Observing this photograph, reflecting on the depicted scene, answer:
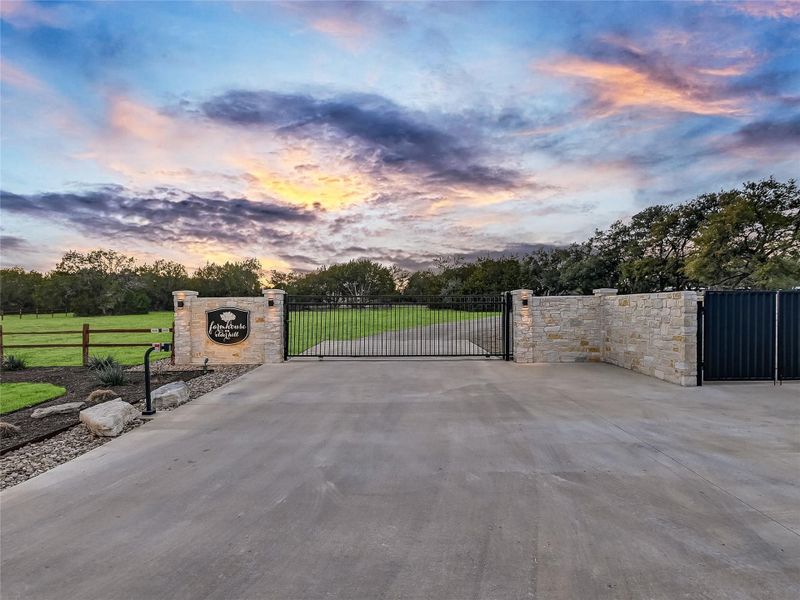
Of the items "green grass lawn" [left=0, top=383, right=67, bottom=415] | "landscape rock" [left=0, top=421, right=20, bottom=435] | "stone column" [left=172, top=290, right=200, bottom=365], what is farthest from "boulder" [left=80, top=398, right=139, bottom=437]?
"stone column" [left=172, top=290, right=200, bottom=365]

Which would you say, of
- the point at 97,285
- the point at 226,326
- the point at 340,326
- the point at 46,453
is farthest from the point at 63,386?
the point at 97,285

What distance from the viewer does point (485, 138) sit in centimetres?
1387

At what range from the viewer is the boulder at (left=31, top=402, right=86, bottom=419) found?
576cm

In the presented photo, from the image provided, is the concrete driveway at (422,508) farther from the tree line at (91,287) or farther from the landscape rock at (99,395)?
the tree line at (91,287)

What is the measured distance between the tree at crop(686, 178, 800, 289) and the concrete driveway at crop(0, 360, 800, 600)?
2096 centimetres

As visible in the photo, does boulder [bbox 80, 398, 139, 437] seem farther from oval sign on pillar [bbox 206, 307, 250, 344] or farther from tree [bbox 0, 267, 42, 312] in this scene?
tree [bbox 0, 267, 42, 312]

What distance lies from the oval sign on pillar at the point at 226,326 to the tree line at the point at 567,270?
5.67m

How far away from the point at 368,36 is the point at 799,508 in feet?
37.2

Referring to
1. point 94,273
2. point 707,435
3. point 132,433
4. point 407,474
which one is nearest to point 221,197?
point 132,433

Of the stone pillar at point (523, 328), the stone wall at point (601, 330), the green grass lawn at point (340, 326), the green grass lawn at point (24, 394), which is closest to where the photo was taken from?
the green grass lawn at point (24, 394)

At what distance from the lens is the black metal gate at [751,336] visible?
769 centimetres

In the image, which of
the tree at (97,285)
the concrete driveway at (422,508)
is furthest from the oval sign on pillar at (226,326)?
the tree at (97,285)

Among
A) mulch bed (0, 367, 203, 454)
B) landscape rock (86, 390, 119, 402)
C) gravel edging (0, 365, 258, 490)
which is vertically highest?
landscape rock (86, 390, 119, 402)

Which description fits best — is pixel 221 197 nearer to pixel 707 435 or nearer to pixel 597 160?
pixel 597 160
